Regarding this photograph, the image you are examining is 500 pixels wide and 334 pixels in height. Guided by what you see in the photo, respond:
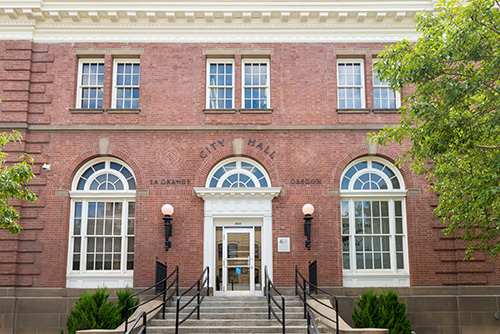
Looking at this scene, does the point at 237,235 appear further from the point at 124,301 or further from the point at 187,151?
the point at 124,301

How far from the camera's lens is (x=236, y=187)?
53.9 ft

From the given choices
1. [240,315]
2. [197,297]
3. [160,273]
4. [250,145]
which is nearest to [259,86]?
[250,145]

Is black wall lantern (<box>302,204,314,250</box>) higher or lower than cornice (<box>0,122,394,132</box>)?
lower

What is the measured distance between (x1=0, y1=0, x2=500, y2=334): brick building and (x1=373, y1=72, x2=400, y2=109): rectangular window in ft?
0.22

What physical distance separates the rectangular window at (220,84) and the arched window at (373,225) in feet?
15.6

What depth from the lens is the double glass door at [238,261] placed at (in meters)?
16.0

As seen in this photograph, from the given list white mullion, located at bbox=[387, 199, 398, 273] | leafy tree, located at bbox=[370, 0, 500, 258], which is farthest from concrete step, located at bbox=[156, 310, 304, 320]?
leafy tree, located at bbox=[370, 0, 500, 258]

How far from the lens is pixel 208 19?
671 inches

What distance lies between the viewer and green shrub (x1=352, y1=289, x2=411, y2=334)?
13.8m

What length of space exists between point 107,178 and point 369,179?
8.78 meters

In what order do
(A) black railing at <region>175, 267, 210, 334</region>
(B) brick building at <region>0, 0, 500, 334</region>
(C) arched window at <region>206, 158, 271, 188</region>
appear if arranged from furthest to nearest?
(C) arched window at <region>206, 158, 271, 188</region>, (B) brick building at <region>0, 0, 500, 334</region>, (A) black railing at <region>175, 267, 210, 334</region>

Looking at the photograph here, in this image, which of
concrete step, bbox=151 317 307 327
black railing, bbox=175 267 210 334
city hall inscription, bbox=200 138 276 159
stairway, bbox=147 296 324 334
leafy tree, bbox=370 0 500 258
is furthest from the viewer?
city hall inscription, bbox=200 138 276 159

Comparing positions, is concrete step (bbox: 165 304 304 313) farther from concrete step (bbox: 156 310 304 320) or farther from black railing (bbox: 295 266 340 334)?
black railing (bbox: 295 266 340 334)

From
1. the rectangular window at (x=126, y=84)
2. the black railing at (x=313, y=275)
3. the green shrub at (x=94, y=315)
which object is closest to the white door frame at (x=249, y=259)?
the black railing at (x=313, y=275)
